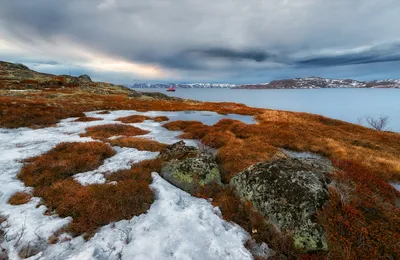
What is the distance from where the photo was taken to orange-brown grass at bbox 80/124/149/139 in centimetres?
2017

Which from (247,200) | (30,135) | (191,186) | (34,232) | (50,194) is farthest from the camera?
(30,135)

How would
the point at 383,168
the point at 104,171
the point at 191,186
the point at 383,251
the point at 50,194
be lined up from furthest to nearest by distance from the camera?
the point at 383,168 < the point at 104,171 < the point at 191,186 < the point at 50,194 < the point at 383,251

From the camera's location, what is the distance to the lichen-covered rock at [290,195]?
6801 mm

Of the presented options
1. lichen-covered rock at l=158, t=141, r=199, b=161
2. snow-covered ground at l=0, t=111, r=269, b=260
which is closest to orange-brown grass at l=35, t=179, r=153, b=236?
snow-covered ground at l=0, t=111, r=269, b=260

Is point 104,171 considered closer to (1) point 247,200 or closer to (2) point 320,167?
(1) point 247,200

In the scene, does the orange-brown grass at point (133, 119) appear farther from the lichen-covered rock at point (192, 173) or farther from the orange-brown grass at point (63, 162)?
the lichen-covered rock at point (192, 173)

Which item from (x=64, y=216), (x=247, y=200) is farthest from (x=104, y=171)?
(x=247, y=200)

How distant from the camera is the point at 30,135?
19078 mm

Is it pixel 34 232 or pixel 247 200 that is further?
pixel 247 200

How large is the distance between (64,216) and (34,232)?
117cm

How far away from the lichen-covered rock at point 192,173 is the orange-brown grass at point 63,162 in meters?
5.01

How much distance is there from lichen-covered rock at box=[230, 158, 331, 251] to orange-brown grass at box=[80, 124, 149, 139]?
15101 millimetres

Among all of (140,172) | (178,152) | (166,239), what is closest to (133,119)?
(178,152)

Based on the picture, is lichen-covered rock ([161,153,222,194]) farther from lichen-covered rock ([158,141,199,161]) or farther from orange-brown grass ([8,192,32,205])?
orange-brown grass ([8,192,32,205])
